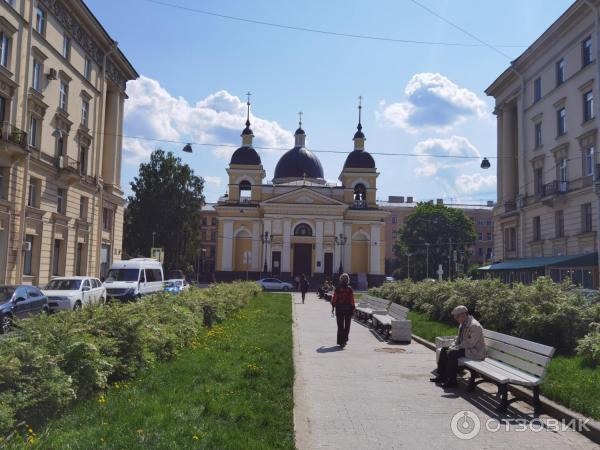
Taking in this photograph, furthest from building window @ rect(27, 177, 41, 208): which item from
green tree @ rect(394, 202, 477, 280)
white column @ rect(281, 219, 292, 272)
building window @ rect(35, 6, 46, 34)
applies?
green tree @ rect(394, 202, 477, 280)

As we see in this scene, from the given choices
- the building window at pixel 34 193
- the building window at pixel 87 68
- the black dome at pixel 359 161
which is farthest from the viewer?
the black dome at pixel 359 161

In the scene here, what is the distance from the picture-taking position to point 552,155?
123ft

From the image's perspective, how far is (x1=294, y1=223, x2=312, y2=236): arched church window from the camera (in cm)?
6881

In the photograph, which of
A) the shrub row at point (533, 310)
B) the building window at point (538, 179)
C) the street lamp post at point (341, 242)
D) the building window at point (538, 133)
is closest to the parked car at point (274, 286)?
the street lamp post at point (341, 242)

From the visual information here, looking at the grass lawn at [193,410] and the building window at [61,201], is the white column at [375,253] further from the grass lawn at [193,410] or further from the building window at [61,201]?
the grass lawn at [193,410]

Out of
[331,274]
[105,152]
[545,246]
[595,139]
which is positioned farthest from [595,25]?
[331,274]

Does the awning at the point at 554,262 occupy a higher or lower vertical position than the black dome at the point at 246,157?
lower

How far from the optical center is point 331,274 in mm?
67812

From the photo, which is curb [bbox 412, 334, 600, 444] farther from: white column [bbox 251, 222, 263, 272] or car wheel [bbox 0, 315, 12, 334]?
white column [bbox 251, 222, 263, 272]

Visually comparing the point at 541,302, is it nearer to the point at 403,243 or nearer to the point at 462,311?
the point at 462,311

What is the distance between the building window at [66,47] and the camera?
32.3 m

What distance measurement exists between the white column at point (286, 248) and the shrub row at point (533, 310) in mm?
48610

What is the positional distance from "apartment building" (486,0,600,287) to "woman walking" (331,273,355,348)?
21.8m

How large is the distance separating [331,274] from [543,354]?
6054cm
